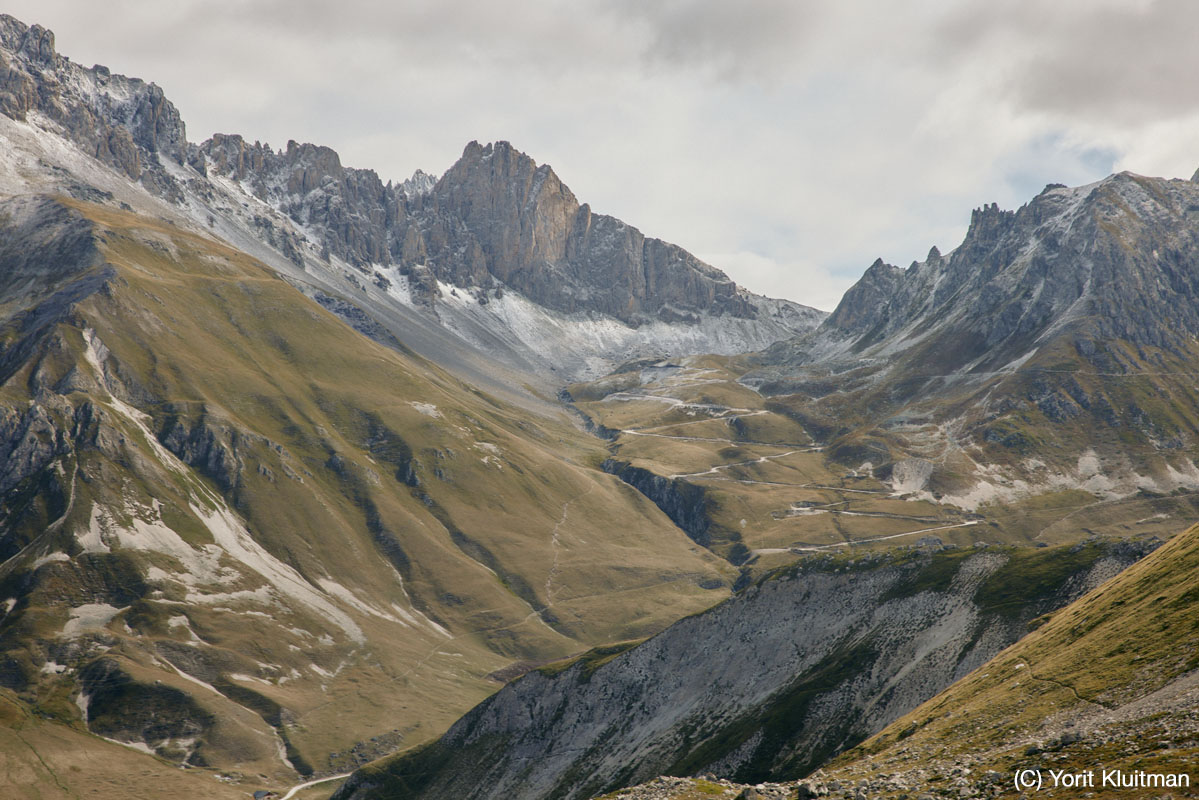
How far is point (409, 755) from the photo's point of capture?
638 ft

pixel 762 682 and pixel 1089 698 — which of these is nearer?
pixel 1089 698

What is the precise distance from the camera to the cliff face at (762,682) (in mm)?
121250

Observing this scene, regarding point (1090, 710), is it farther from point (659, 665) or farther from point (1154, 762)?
point (659, 665)

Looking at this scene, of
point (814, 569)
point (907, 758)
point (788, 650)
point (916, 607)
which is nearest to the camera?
point (907, 758)

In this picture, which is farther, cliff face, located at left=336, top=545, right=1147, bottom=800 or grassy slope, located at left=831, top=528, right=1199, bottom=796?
cliff face, located at left=336, top=545, right=1147, bottom=800

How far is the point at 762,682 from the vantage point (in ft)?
484

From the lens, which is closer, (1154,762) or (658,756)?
(1154,762)

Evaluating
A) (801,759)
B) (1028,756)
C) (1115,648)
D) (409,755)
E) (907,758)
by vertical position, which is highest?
(1115,648)

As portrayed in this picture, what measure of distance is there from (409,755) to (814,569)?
310ft

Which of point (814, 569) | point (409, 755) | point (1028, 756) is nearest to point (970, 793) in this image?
point (1028, 756)

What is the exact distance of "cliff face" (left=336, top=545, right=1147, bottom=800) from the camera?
121 metres

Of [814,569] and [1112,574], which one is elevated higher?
[1112,574]

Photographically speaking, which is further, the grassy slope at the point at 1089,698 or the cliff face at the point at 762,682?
the cliff face at the point at 762,682

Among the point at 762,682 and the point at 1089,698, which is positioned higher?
the point at 1089,698
